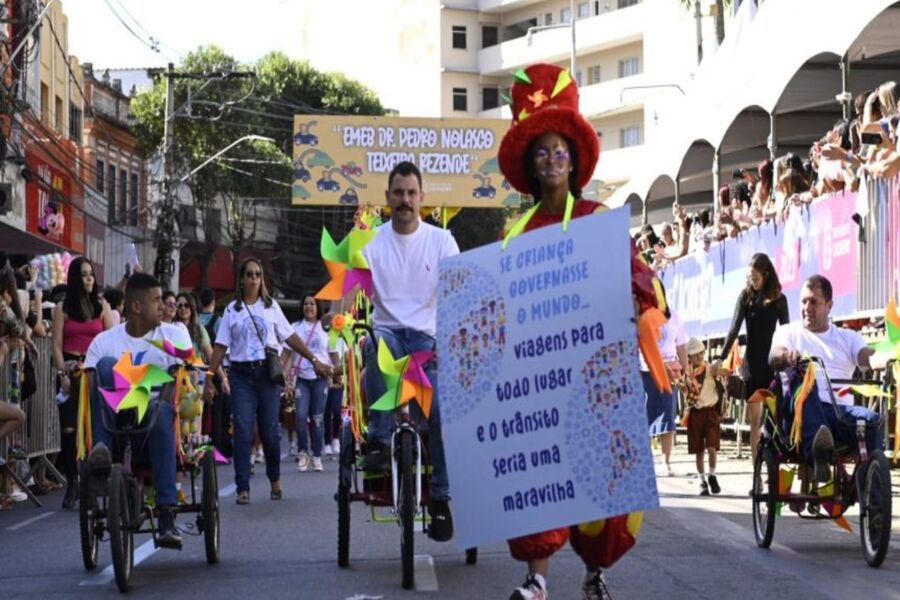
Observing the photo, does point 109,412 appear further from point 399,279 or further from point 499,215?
point 499,215

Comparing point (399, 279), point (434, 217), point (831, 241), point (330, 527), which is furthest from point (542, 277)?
point (434, 217)

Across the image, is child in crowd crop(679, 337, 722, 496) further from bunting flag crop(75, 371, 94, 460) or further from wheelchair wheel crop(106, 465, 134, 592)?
wheelchair wheel crop(106, 465, 134, 592)

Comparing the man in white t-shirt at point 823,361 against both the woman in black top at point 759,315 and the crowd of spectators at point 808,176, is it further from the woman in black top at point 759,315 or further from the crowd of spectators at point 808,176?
the crowd of spectators at point 808,176

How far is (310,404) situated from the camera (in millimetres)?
19703

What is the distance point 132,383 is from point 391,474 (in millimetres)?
1403

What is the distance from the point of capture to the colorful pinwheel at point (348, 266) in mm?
9789

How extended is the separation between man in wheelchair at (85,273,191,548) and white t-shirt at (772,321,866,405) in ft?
11.2

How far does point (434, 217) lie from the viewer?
3431 centimetres

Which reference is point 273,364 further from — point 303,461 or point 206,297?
point 206,297

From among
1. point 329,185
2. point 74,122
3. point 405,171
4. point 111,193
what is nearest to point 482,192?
point 329,185

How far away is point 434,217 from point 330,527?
2191cm

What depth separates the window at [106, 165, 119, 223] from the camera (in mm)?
52812

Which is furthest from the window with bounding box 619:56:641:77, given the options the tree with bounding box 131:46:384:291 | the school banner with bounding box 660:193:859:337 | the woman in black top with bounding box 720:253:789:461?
the woman in black top with bounding box 720:253:789:461

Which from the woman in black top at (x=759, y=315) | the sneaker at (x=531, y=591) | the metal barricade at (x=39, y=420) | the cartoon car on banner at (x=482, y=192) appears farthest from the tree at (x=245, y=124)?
the sneaker at (x=531, y=591)
